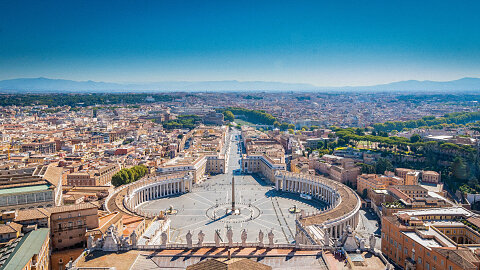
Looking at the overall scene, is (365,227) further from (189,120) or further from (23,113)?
(23,113)

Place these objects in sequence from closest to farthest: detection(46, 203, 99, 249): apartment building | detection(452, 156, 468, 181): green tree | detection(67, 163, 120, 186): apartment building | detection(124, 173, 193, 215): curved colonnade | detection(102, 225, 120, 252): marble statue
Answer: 1. detection(102, 225, 120, 252): marble statue
2. detection(46, 203, 99, 249): apartment building
3. detection(124, 173, 193, 215): curved colonnade
4. detection(67, 163, 120, 186): apartment building
5. detection(452, 156, 468, 181): green tree

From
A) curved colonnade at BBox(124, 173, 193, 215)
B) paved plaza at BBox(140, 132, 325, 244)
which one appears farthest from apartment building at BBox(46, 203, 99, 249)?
curved colonnade at BBox(124, 173, 193, 215)

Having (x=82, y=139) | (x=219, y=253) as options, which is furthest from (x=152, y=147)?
(x=219, y=253)

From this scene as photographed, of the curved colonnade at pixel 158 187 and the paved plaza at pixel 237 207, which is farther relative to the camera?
the curved colonnade at pixel 158 187

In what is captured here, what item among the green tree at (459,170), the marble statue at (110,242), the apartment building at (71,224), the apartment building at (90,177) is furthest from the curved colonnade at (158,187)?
the green tree at (459,170)

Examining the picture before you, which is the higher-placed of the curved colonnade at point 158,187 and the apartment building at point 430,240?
the apartment building at point 430,240

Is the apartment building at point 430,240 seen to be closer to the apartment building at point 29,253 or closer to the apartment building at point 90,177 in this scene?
the apartment building at point 29,253

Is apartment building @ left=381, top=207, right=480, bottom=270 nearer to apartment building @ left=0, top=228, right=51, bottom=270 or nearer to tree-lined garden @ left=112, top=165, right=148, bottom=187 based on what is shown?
apartment building @ left=0, top=228, right=51, bottom=270
